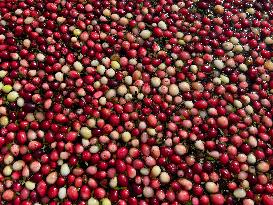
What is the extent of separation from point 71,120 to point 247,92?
1.90ft

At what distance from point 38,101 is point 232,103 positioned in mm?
618

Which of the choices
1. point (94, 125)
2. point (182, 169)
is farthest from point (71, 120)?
point (182, 169)

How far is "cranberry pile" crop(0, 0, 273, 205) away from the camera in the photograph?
113 centimetres

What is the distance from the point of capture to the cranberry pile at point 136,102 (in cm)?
113

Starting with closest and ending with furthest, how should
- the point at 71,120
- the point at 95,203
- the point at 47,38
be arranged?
the point at 95,203 → the point at 71,120 → the point at 47,38

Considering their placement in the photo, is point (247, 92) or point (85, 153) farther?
point (247, 92)

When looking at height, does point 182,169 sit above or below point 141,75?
below

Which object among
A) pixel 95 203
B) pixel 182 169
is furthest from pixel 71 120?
pixel 182 169

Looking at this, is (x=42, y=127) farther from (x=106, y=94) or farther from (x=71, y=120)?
(x=106, y=94)

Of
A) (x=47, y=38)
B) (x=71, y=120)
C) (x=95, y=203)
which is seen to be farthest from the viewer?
(x=47, y=38)

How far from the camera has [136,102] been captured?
1.25 meters

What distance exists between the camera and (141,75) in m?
1.29

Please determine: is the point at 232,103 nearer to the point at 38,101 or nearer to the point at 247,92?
the point at 247,92

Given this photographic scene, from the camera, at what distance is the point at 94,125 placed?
3.91 feet
